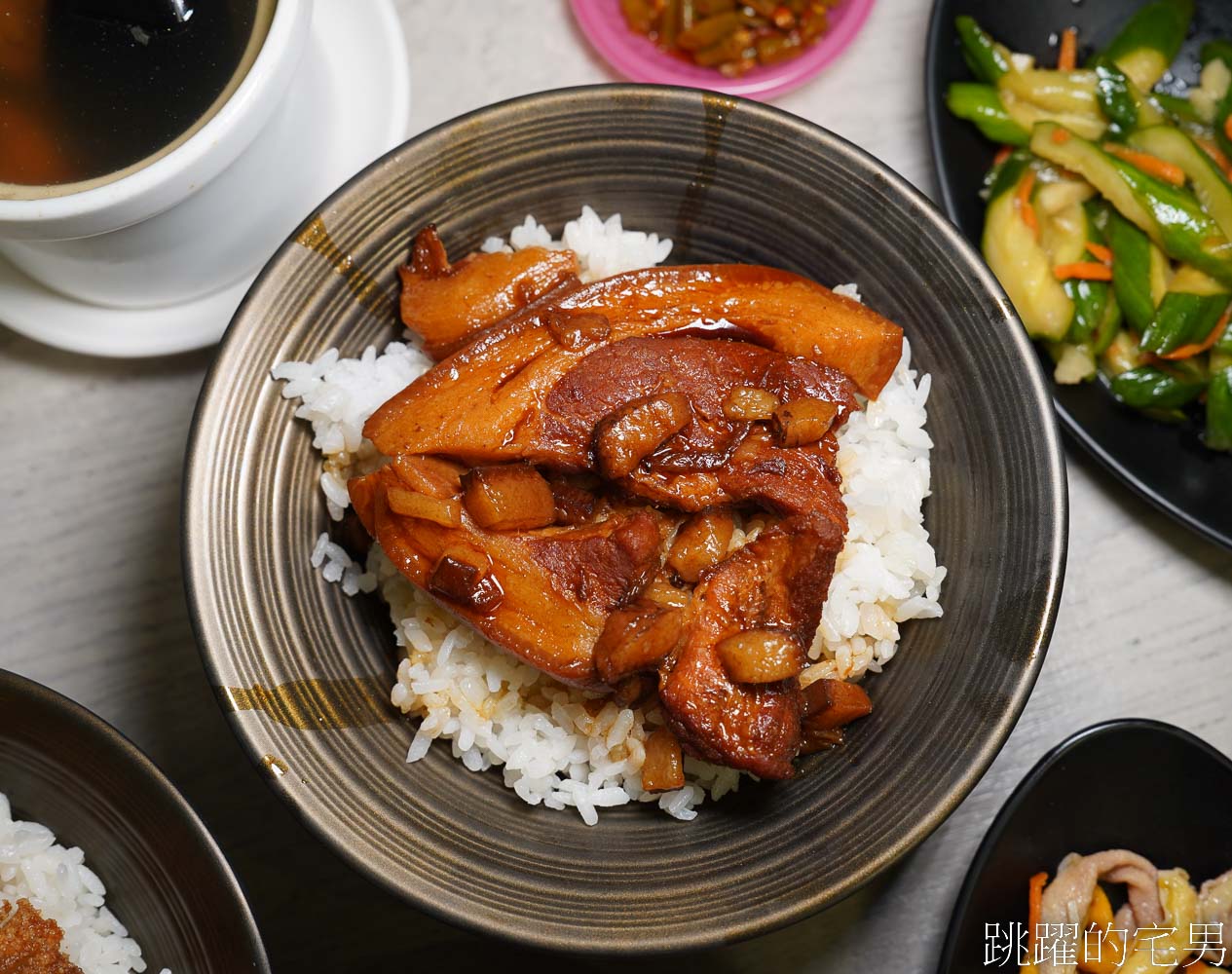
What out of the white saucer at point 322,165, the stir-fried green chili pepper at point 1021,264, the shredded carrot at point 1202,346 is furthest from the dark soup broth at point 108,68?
the shredded carrot at point 1202,346

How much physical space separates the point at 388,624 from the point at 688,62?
1.92m

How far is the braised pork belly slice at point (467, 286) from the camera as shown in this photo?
2.33 m

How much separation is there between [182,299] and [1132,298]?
8.52 feet

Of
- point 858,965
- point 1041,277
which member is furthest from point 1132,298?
point 858,965

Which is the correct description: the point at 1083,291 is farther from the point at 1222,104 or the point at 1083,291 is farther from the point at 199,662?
the point at 199,662

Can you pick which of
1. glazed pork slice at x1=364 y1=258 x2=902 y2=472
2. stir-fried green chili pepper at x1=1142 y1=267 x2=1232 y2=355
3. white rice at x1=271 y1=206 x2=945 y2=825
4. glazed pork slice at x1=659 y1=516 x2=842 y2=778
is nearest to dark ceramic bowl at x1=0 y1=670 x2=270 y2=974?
white rice at x1=271 y1=206 x2=945 y2=825

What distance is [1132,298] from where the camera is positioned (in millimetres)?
3037

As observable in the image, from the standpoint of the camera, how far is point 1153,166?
3.12 m

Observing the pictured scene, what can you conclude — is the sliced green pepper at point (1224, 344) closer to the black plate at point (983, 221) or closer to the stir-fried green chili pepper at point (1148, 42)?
the black plate at point (983, 221)

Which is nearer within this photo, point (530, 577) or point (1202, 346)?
point (530, 577)

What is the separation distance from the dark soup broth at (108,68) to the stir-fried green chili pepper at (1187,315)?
2.43 metres

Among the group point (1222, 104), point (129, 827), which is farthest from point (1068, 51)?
point (129, 827)

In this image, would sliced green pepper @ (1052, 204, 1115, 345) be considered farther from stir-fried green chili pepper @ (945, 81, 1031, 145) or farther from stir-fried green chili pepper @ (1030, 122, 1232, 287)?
stir-fried green chili pepper @ (945, 81, 1031, 145)

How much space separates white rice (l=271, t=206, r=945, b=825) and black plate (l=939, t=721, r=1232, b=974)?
0.75 m
